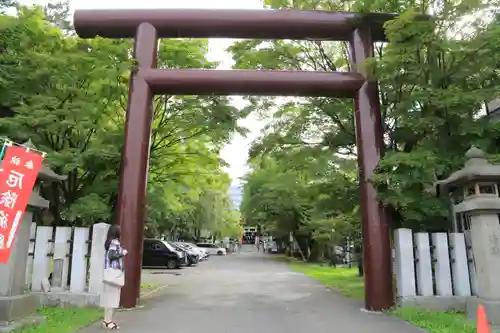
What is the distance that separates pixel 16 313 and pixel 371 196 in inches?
297

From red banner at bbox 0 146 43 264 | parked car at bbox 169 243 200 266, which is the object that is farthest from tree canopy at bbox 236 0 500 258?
parked car at bbox 169 243 200 266

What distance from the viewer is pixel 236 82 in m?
10.9

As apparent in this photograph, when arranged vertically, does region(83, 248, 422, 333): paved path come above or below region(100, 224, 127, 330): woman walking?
below

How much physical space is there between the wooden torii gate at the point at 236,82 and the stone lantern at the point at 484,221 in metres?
2.04

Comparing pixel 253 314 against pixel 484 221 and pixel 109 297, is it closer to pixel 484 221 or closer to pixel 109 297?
pixel 109 297

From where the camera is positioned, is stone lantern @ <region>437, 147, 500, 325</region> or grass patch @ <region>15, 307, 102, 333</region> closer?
grass patch @ <region>15, 307, 102, 333</region>

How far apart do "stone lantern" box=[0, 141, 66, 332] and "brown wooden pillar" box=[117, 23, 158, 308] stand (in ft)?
6.86

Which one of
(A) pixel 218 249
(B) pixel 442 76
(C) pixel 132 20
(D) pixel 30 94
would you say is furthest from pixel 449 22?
(A) pixel 218 249

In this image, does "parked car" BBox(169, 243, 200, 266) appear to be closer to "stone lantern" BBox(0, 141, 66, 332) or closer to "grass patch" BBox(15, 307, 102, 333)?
"grass patch" BBox(15, 307, 102, 333)

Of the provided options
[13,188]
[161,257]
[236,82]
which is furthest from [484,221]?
[161,257]

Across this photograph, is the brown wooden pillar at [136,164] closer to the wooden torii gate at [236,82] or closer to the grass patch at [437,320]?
the wooden torii gate at [236,82]

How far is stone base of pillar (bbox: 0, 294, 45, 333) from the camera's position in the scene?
6973 mm

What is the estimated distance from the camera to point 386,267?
9727 millimetres

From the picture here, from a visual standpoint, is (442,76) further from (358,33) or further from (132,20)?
(132,20)
